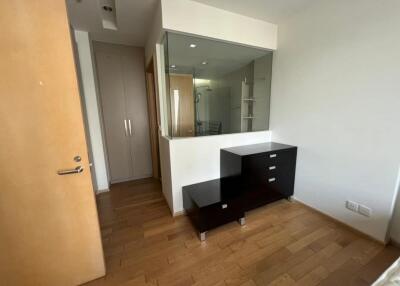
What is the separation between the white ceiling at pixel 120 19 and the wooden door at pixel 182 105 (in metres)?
0.80

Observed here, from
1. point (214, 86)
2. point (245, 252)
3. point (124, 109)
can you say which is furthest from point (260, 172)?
point (124, 109)

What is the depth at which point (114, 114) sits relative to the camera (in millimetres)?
3076

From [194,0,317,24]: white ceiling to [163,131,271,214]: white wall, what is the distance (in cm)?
154

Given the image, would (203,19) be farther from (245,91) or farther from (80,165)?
(80,165)

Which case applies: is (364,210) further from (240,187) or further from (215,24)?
(215,24)

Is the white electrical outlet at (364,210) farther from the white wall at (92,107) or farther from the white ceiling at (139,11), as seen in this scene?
the white wall at (92,107)

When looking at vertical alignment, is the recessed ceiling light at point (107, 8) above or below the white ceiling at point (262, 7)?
above

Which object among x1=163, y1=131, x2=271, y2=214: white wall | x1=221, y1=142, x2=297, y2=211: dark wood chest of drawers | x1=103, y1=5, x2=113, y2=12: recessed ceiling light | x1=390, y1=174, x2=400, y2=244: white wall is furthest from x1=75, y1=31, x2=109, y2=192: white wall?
x1=390, y1=174, x2=400, y2=244: white wall

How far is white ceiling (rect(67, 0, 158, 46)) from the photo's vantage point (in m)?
1.86

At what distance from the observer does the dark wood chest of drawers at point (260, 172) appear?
1.99 meters

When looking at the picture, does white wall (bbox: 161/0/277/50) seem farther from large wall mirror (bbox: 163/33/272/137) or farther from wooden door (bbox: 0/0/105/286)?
wooden door (bbox: 0/0/105/286)

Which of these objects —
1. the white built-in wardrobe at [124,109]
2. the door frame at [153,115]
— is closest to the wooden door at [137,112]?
the white built-in wardrobe at [124,109]

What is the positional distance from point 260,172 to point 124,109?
263 cm

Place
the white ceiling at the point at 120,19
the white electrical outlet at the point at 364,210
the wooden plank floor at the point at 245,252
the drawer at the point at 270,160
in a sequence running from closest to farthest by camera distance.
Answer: the wooden plank floor at the point at 245,252 < the white electrical outlet at the point at 364,210 < the white ceiling at the point at 120,19 < the drawer at the point at 270,160
